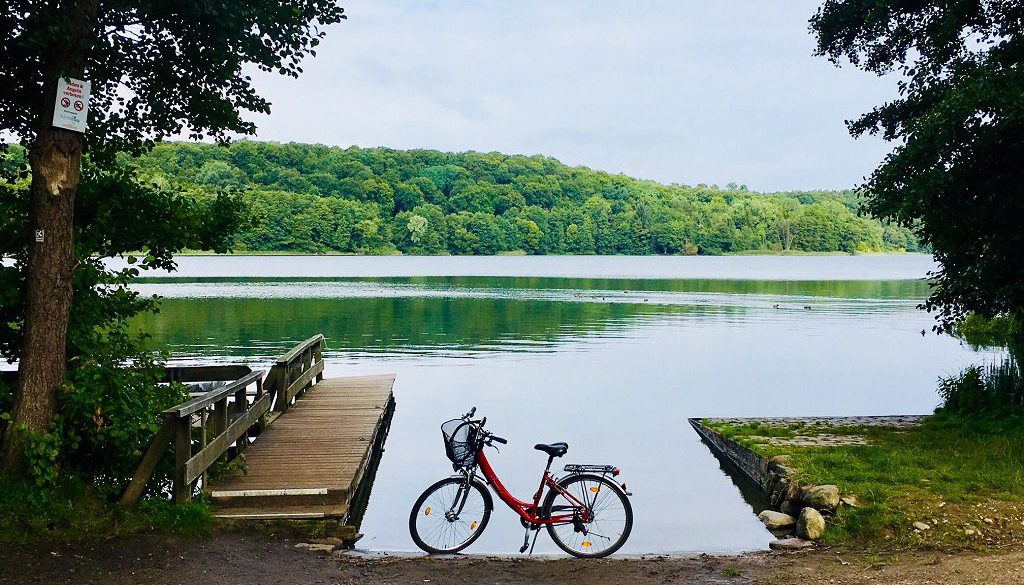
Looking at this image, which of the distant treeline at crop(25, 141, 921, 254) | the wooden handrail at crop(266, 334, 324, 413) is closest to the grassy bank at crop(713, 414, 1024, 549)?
the wooden handrail at crop(266, 334, 324, 413)

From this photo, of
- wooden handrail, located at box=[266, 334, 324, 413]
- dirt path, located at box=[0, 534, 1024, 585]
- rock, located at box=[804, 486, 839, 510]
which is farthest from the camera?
wooden handrail, located at box=[266, 334, 324, 413]

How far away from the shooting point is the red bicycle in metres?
7.83

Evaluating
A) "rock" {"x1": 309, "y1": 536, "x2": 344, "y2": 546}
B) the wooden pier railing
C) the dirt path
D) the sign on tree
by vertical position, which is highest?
the sign on tree

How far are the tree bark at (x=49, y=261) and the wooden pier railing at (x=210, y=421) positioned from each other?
3.20 ft

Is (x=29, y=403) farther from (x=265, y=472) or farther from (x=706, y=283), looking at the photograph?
(x=706, y=283)

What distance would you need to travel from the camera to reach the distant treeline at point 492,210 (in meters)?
126

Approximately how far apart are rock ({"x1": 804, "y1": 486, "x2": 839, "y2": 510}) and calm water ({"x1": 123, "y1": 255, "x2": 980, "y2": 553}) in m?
1.15

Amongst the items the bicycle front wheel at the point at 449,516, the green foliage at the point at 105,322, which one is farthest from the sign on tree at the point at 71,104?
the bicycle front wheel at the point at 449,516

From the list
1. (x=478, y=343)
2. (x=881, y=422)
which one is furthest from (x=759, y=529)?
(x=478, y=343)

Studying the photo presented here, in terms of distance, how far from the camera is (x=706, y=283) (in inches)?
3073

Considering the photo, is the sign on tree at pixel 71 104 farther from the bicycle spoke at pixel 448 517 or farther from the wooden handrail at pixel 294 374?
the wooden handrail at pixel 294 374

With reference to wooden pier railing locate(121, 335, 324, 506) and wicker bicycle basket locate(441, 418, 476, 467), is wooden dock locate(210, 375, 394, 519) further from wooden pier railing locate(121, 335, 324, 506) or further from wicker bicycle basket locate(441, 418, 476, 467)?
wicker bicycle basket locate(441, 418, 476, 467)

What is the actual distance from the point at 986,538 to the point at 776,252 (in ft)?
548

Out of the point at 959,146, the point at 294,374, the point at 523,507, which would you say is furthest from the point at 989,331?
the point at 523,507
